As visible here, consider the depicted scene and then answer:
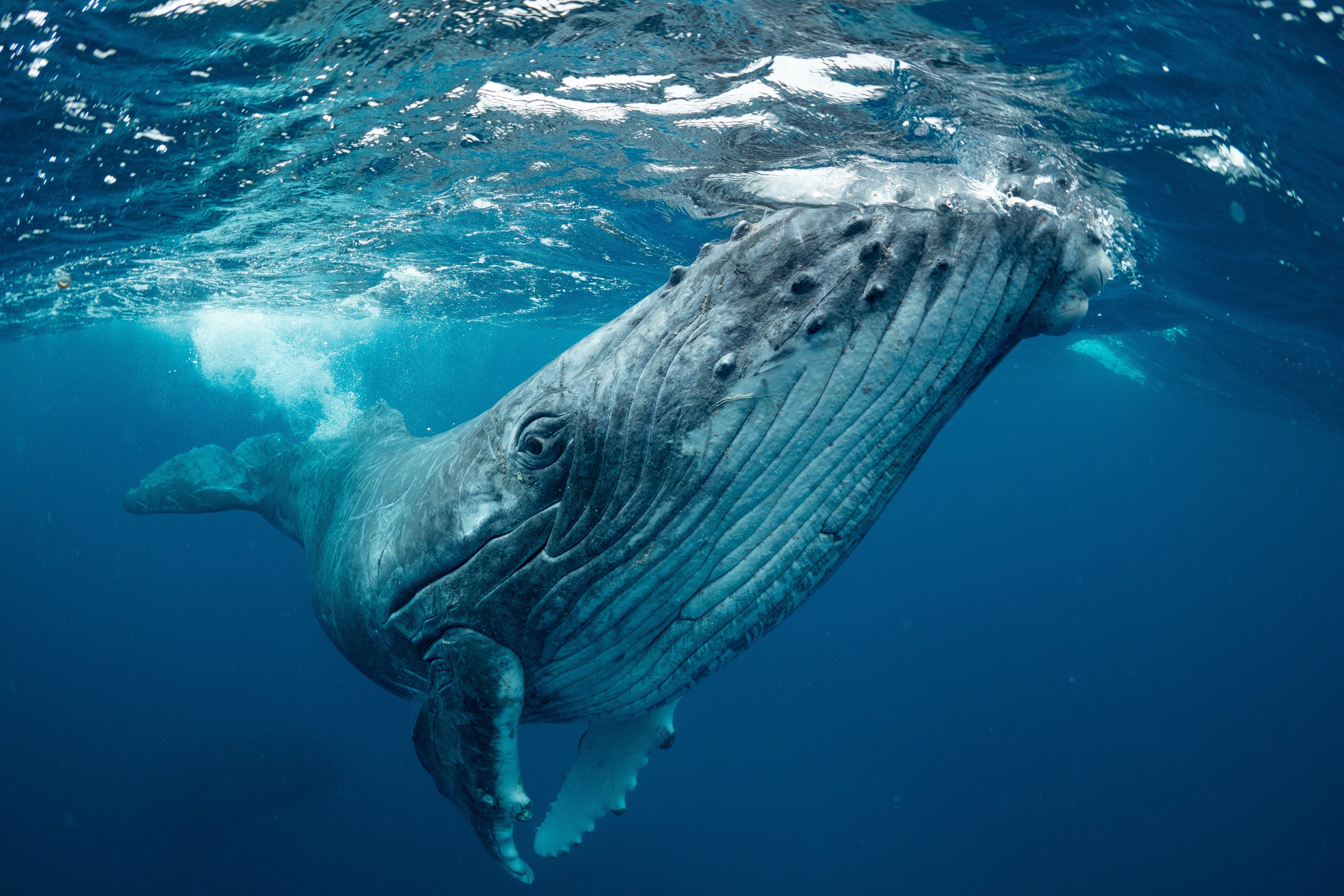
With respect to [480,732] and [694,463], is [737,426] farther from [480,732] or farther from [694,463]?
[480,732]

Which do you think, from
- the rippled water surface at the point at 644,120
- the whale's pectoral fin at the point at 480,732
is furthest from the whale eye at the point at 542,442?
the rippled water surface at the point at 644,120

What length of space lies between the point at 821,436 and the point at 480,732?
2.12 metres

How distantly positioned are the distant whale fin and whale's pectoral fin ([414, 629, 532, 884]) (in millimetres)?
7593

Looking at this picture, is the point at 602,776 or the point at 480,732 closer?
the point at 480,732

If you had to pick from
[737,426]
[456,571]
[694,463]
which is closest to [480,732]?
[456,571]

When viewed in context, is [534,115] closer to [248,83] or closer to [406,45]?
[406,45]

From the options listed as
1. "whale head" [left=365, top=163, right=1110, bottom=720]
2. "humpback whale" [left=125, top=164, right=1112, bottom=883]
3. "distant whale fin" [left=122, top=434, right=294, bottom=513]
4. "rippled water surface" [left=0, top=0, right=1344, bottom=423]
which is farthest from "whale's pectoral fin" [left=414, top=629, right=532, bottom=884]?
"distant whale fin" [left=122, top=434, right=294, bottom=513]

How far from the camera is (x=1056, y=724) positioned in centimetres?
8600

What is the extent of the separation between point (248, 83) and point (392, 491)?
6.50m

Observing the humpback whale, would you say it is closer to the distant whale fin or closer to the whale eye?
the whale eye

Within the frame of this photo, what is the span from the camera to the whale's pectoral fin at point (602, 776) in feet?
13.8

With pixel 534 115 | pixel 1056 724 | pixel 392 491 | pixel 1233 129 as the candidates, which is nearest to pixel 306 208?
pixel 534 115

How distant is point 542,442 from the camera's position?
109 inches

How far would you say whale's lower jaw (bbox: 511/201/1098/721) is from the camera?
2.15 metres
